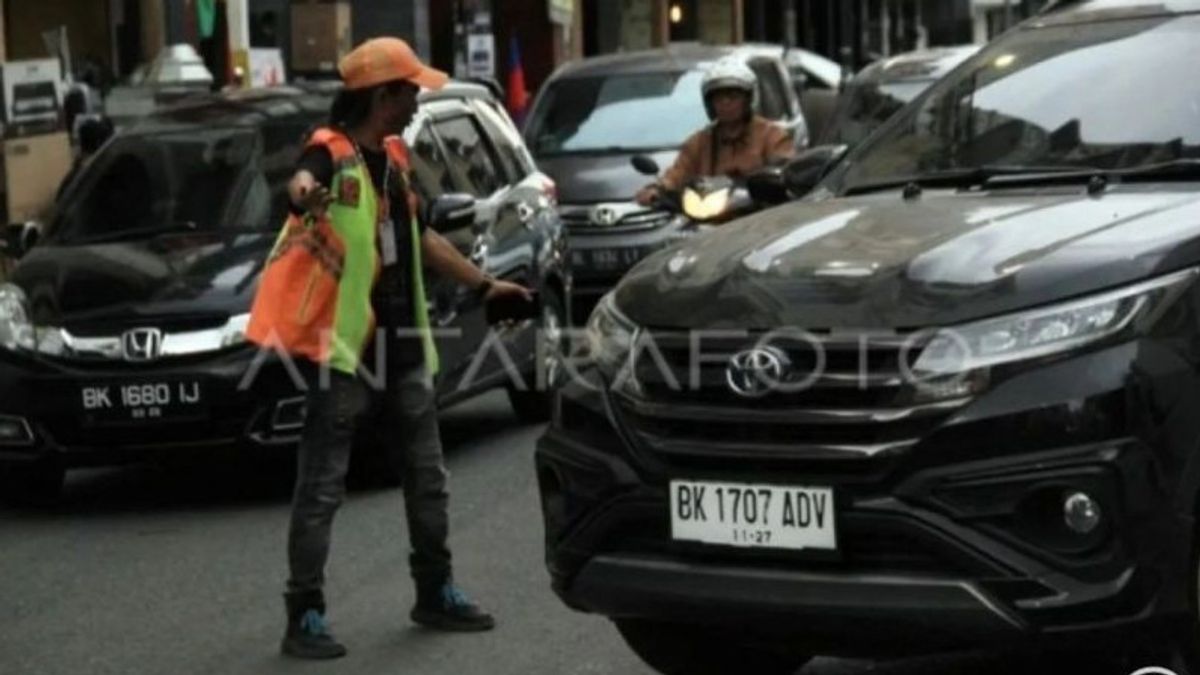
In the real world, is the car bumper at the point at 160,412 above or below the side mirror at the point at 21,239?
below

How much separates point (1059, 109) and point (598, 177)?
9652 millimetres

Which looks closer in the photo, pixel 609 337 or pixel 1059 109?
pixel 609 337

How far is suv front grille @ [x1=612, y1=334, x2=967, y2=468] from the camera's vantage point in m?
5.73

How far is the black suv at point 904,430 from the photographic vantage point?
5.64 meters

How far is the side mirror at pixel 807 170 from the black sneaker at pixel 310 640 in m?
1.86

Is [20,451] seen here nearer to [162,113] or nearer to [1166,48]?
[162,113]

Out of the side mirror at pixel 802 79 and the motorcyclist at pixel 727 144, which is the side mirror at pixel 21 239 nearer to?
the motorcyclist at pixel 727 144

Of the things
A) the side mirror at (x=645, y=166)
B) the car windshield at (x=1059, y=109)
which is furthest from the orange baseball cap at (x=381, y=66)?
the side mirror at (x=645, y=166)

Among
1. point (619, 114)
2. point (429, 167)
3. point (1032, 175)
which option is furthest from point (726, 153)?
point (619, 114)

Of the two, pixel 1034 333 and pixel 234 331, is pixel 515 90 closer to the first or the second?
pixel 234 331

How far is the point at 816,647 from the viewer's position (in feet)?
19.9

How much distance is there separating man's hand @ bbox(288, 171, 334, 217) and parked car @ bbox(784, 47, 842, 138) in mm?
11637

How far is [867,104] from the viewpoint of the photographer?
56.0ft

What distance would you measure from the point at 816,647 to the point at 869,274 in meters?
0.85
